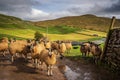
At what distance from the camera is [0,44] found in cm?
2858

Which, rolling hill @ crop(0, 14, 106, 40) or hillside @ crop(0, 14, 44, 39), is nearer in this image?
rolling hill @ crop(0, 14, 106, 40)

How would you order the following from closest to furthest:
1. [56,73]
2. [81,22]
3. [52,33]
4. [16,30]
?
[56,73] < [16,30] < [52,33] < [81,22]

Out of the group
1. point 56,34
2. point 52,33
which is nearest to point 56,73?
point 56,34

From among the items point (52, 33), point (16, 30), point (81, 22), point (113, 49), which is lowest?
point (52, 33)

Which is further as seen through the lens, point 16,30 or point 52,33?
point 52,33

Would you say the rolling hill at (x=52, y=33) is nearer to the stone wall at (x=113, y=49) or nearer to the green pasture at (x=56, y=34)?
the green pasture at (x=56, y=34)

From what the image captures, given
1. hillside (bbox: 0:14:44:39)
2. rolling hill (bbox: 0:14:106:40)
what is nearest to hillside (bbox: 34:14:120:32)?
rolling hill (bbox: 0:14:106:40)

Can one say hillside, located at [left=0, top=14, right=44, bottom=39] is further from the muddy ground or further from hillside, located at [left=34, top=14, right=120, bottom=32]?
the muddy ground

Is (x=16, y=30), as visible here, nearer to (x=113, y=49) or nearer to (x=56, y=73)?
(x=113, y=49)

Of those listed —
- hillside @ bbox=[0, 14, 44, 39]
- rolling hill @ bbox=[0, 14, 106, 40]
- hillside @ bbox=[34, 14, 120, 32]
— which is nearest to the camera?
rolling hill @ bbox=[0, 14, 106, 40]

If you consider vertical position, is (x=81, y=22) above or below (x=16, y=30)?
above

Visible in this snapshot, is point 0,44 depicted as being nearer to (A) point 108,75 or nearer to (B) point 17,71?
(B) point 17,71

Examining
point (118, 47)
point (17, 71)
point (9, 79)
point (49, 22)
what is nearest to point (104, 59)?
point (118, 47)

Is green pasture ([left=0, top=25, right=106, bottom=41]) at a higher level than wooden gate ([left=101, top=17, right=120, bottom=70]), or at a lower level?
lower
